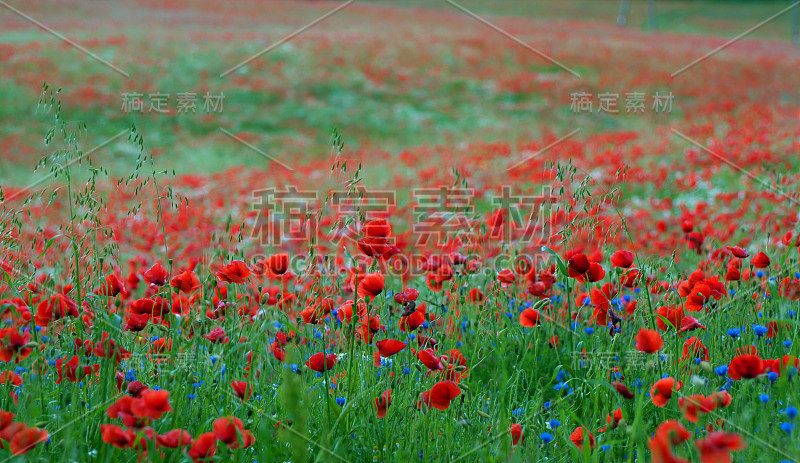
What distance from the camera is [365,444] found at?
6.62 feet

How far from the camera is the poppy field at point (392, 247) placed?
1925 mm

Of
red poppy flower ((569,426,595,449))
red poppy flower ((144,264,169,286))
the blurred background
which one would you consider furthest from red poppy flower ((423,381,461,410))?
the blurred background

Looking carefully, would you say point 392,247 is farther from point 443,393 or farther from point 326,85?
point 326,85

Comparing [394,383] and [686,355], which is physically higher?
[686,355]

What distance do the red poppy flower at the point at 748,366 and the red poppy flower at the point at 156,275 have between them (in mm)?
1732

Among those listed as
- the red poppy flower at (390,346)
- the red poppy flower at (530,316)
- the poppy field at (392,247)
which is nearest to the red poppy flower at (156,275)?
the poppy field at (392,247)

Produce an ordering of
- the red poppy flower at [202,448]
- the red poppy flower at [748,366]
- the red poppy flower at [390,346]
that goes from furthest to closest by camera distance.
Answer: the red poppy flower at [390,346] → the red poppy flower at [748,366] → the red poppy flower at [202,448]

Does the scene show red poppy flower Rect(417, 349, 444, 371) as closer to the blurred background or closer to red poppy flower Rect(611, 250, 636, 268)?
red poppy flower Rect(611, 250, 636, 268)

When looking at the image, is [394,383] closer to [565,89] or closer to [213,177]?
[213,177]

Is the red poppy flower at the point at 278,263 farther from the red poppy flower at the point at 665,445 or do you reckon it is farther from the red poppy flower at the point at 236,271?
the red poppy flower at the point at 665,445

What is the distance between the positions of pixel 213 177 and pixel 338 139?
699 centimetres

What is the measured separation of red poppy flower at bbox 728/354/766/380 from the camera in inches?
65.7

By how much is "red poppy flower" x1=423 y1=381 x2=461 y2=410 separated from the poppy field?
10 millimetres

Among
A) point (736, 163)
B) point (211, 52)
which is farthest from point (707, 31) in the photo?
point (736, 163)
